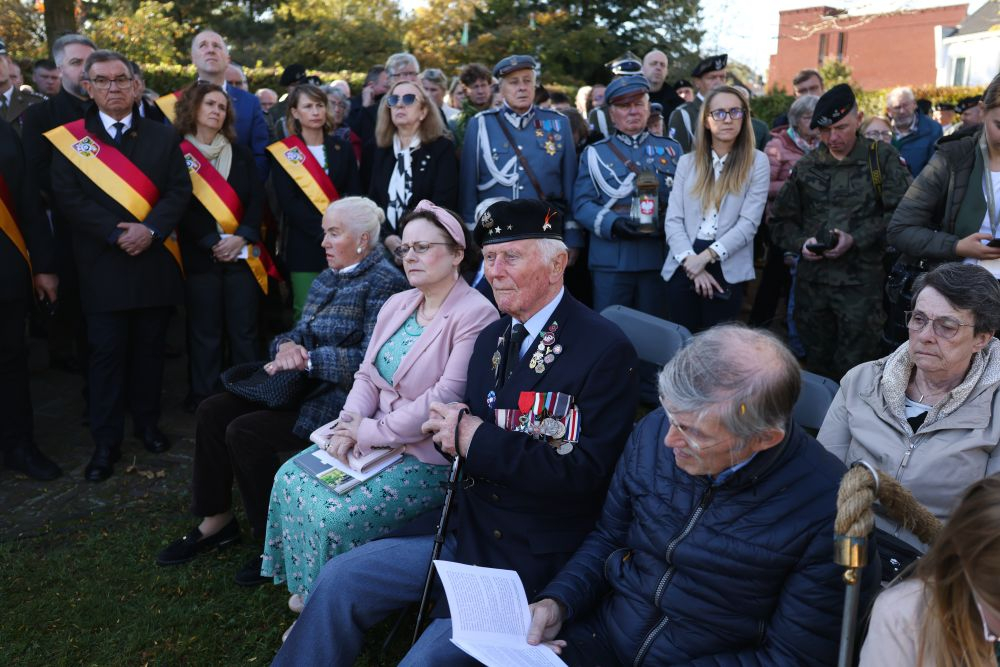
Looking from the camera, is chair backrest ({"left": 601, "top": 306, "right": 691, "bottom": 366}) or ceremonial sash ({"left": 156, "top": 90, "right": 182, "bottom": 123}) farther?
ceremonial sash ({"left": 156, "top": 90, "right": 182, "bottom": 123})

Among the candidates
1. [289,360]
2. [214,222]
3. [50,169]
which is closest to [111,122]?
[50,169]

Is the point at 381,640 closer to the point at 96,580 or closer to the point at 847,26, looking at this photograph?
the point at 96,580

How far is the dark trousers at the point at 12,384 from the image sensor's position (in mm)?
4863

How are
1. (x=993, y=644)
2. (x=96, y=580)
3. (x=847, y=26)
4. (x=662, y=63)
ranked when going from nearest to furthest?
(x=993, y=644), (x=96, y=580), (x=662, y=63), (x=847, y=26)

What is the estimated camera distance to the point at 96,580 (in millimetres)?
3754

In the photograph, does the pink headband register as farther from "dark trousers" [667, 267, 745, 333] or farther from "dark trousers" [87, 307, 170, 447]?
"dark trousers" [87, 307, 170, 447]

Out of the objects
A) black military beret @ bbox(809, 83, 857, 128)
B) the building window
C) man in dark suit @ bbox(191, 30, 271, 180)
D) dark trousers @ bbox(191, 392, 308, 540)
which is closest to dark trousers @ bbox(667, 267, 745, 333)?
black military beret @ bbox(809, 83, 857, 128)

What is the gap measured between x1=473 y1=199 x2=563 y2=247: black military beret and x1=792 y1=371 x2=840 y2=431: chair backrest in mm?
1117

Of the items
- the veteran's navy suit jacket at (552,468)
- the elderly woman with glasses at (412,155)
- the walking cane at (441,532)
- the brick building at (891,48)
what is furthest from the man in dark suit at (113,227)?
the brick building at (891,48)

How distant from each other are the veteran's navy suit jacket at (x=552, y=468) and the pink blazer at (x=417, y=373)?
494mm

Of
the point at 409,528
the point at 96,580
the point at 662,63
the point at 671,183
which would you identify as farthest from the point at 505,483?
the point at 662,63

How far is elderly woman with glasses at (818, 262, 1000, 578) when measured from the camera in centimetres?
255

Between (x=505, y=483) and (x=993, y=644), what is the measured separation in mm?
1455

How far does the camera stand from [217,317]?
5648 millimetres
